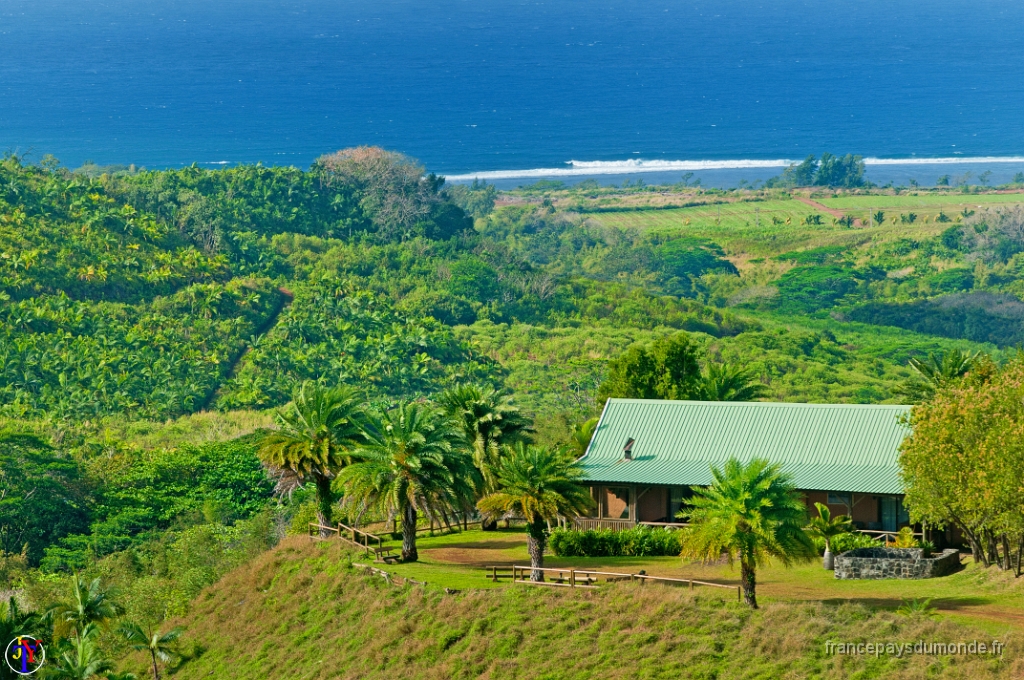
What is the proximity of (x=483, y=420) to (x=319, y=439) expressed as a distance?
7.15 m

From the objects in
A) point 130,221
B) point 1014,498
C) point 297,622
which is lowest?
point 297,622

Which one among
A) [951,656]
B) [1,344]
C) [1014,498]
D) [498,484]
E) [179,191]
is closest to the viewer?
[951,656]

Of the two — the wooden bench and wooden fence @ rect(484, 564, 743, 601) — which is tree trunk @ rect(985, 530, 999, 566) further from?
the wooden bench

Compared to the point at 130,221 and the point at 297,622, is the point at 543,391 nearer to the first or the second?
the point at 130,221

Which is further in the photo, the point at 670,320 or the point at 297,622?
the point at 670,320

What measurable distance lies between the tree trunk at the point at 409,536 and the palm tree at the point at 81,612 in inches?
452

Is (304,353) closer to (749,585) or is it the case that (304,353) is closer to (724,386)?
(724,386)

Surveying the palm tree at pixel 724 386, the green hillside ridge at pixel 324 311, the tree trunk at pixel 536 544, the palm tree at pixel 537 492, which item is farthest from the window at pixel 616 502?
the green hillside ridge at pixel 324 311

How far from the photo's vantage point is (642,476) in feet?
235

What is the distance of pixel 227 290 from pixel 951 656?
10680 centimetres

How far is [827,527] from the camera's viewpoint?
215 feet

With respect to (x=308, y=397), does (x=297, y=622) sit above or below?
below

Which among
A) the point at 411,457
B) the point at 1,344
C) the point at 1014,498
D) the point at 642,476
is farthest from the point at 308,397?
the point at 1,344

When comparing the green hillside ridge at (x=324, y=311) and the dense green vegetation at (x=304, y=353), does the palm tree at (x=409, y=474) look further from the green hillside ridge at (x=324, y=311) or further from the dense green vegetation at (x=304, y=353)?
the green hillside ridge at (x=324, y=311)
